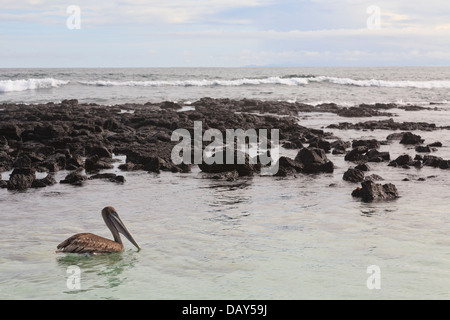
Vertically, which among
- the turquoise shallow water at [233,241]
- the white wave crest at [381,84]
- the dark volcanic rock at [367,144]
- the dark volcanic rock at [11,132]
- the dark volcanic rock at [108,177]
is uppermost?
the white wave crest at [381,84]

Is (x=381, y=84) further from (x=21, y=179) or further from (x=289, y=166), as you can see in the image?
(x=21, y=179)

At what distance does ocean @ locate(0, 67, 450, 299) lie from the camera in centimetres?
766

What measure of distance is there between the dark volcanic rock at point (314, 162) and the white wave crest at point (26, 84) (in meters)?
52.7

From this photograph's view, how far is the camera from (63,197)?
13.4 meters

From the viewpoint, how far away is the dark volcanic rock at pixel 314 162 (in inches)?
661

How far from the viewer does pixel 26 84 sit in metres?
67.9

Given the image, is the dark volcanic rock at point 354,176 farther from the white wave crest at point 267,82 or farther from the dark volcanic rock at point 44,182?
the white wave crest at point 267,82

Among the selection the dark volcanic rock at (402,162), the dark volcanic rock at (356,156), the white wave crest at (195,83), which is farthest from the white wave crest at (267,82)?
the dark volcanic rock at (402,162)

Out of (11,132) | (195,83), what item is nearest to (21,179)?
(11,132)

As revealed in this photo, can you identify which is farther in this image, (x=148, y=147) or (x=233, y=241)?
(x=148, y=147)

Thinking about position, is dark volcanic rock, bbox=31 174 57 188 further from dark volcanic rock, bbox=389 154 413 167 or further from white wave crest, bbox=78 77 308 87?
white wave crest, bbox=78 77 308 87

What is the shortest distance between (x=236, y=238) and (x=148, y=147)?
10.3 m
